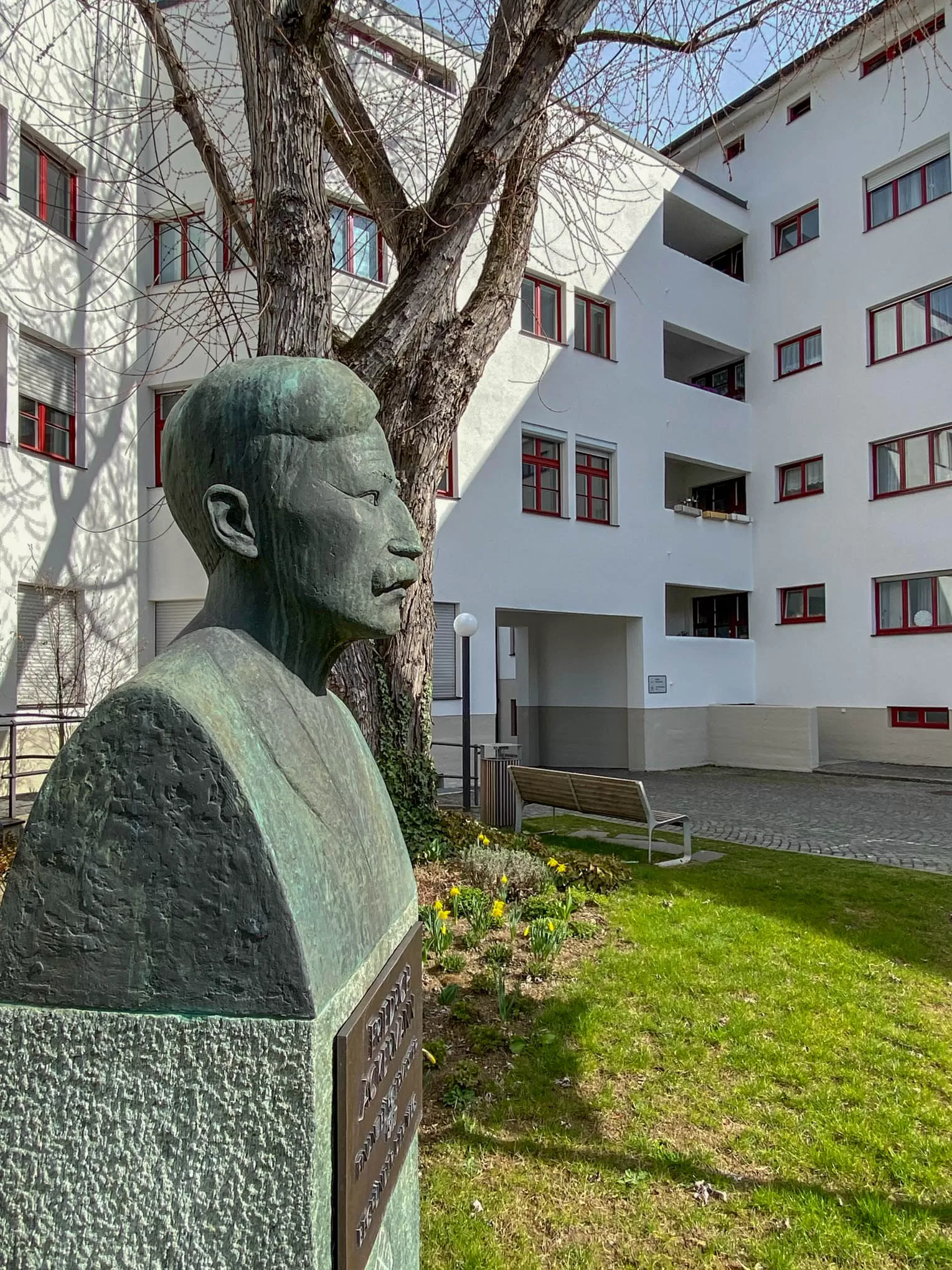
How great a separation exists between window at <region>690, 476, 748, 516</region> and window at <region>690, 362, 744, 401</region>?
2056 mm

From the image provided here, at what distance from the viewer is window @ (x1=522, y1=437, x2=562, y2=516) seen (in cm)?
1581

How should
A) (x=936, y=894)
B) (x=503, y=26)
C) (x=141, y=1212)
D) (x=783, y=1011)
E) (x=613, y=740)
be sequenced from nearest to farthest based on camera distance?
1. (x=141, y=1212)
2. (x=783, y=1011)
3. (x=503, y=26)
4. (x=936, y=894)
5. (x=613, y=740)

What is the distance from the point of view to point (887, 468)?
17750mm

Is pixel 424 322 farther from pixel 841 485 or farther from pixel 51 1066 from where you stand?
pixel 841 485

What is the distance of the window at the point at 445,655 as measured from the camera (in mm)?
14008

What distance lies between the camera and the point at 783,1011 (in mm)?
4438

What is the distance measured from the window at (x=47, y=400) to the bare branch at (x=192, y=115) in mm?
7245

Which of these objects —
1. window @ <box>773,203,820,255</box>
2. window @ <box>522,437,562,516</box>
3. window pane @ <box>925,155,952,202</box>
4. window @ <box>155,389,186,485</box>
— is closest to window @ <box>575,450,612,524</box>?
window @ <box>522,437,562,516</box>

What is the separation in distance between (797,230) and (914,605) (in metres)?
9.42

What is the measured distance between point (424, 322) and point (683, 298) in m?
14.9

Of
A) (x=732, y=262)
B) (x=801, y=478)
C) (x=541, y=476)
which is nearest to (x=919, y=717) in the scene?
(x=801, y=478)

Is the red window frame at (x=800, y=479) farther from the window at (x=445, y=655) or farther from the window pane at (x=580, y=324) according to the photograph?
the window at (x=445, y=655)

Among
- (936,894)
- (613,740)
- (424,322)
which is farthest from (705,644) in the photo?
Result: (424,322)

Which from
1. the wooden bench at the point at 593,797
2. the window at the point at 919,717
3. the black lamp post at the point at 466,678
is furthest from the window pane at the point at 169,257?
the window at the point at 919,717
